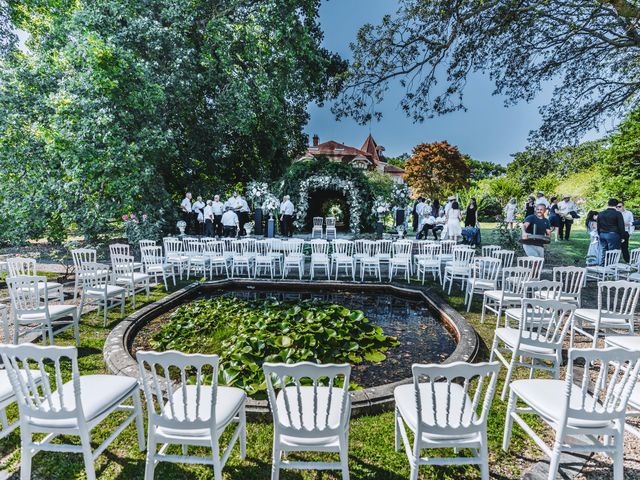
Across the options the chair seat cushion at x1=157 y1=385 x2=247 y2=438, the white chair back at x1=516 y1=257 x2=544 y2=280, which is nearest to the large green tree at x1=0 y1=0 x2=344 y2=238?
the white chair back at x1=516 y1=257 x2=544 y2=280

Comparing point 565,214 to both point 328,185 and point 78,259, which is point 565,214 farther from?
point 78,259

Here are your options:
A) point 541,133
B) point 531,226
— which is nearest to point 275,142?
point 541,133

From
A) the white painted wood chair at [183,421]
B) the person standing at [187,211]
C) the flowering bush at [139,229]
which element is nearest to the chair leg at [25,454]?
the white painted wood chair at [183,421]

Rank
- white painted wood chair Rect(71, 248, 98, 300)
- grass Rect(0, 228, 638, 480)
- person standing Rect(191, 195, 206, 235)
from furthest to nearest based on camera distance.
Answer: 1. person standing Rect(191, 195, 206, 235)
2. white painted wood chair Rect(71, 248, 98, 300)
3. grass Rect(0, 228, 638, 480)

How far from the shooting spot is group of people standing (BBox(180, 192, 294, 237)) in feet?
44.8

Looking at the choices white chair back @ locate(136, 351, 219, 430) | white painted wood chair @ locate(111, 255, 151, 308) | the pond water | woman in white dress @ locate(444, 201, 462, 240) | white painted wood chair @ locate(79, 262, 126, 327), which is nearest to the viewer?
white chair back @ locate(136, 351, 219, 430)

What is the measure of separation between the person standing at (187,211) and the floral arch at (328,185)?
15.8 ft

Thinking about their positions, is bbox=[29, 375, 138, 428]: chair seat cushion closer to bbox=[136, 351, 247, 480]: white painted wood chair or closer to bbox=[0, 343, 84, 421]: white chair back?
bbox=[0, 343, 84, 421]: white chair back

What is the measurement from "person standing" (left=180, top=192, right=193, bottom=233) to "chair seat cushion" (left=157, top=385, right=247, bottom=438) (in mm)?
12642

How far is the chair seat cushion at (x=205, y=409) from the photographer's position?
7.59 feet

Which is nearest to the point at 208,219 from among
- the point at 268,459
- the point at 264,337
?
the point at 264,337

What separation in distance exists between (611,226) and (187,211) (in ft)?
46.1

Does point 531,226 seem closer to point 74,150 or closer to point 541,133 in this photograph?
point 541,133

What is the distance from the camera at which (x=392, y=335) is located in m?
5.79
